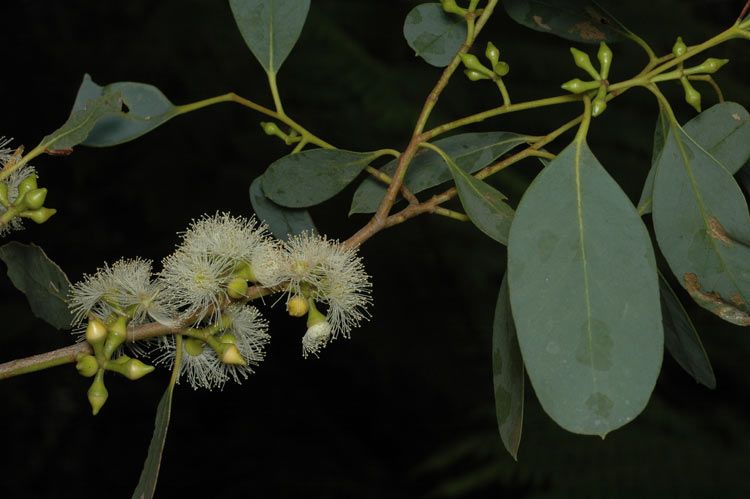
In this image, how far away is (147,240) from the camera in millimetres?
3393

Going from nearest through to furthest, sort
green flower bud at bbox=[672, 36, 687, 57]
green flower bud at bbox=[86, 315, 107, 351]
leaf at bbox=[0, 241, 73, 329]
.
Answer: green flower bud at bbox=[86, 315, 107, 351]
green flower bud at bbox=[672, 36, 687, 57]
leaf at bbox=[0, 241, 73, 329]

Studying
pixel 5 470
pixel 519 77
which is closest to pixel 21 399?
pixel 5 470

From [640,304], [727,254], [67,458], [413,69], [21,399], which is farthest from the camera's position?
[67,458]

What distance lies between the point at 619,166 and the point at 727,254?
80.4 inches

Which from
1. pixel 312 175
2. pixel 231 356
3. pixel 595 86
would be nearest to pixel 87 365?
pixel 231 356

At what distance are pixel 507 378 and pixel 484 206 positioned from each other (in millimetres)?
187

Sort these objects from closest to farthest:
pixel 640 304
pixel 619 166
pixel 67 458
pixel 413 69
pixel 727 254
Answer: pixel 640 304 < pixel 727 254 < pixel 619 166 < pixel 413 69 < pixel 67 458

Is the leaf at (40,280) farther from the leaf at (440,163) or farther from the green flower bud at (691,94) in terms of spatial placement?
the green flower bud at (691,94)

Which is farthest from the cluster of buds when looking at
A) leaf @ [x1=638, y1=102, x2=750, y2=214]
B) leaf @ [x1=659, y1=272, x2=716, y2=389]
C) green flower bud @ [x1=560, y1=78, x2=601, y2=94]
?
leaf @ [x1=659, y1=272, x2=716, y2=389]

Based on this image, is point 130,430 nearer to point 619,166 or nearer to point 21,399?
point 21,399

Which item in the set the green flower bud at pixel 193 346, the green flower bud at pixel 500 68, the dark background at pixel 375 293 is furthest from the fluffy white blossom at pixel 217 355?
the dark background at pixel 375 293

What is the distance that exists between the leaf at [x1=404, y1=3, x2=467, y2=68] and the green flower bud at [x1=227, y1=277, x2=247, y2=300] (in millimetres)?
387

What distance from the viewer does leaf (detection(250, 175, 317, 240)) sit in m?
1.17

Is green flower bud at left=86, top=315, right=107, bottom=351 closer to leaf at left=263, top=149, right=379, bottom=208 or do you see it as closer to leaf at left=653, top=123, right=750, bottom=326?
leaf at left=263, top=149, right=379, bottom=208
